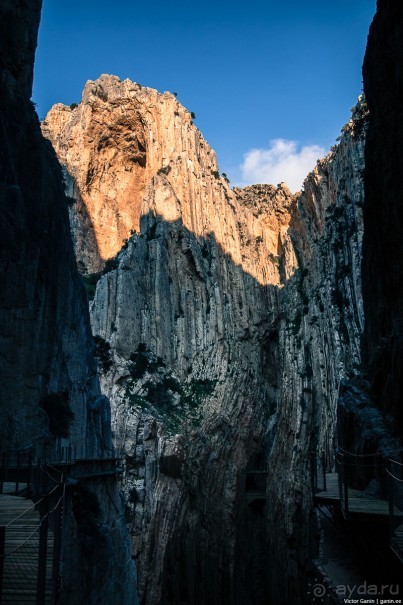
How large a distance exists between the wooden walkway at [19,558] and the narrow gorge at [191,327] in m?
8.59

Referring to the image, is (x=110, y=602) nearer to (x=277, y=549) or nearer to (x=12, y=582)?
(x=12, y=582)

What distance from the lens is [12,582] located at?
9641 millimetres

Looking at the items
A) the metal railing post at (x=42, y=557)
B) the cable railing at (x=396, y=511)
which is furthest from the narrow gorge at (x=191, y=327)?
the metal railing post at (x=42, y=557)

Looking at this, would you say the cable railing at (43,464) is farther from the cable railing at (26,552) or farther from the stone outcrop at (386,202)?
the stone outcrop at (386,202)

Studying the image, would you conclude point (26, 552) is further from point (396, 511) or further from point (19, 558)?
point (396, 511)

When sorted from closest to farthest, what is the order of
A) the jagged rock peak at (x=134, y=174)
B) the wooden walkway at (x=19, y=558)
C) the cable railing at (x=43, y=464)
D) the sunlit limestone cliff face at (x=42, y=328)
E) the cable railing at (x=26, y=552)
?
the cable railing at (x=26, y=552) → the wooden walkway at (x=19, y=558) → the cable railing at (x=43, y=464) → the sunlit limestone cliff face at (x=42, y=328) → the jagged rock peak at (x=134, y=174)

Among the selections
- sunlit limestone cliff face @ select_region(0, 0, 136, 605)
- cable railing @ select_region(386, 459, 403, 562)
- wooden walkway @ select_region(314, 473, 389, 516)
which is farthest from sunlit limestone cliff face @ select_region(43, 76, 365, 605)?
cable railing @ select_region(386, 459, 403, 562)

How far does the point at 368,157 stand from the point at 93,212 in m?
50.6

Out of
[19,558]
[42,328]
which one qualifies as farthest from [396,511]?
[42,328]

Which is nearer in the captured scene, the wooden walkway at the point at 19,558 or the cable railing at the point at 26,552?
the cable railing at the point at 26,552

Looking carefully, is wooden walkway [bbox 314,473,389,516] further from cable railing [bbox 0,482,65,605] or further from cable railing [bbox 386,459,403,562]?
cable railing [bbox 0,482,65,605]

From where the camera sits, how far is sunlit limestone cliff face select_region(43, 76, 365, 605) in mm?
40875

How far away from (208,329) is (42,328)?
101 ft

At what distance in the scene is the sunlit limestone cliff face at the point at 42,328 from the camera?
22.2 m
